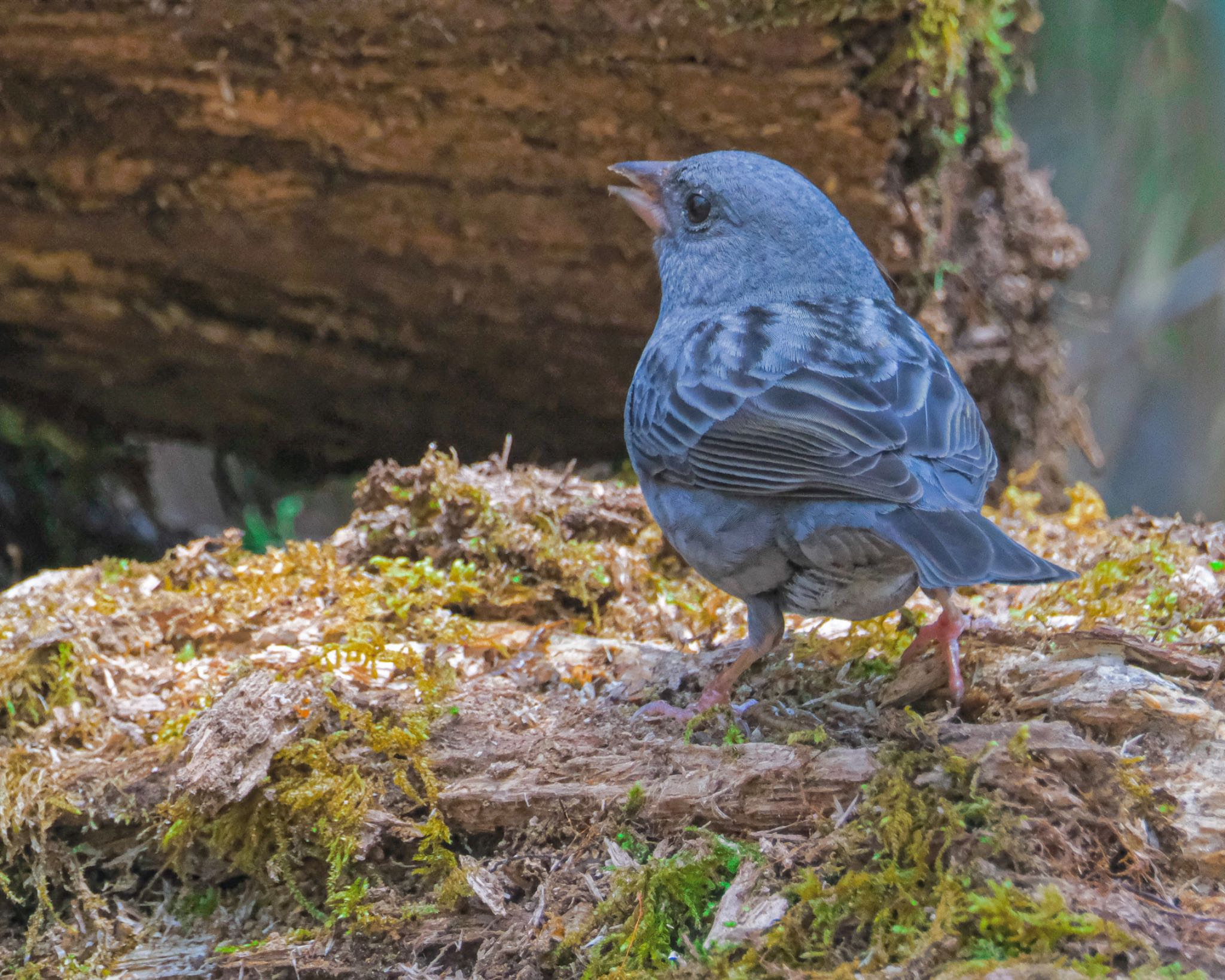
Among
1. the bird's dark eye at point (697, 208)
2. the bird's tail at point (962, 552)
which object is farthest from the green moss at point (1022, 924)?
the bird's dark eye at point (697, 208)

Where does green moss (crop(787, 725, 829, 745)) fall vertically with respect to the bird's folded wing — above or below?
below

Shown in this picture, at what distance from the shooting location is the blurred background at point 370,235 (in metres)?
4.73

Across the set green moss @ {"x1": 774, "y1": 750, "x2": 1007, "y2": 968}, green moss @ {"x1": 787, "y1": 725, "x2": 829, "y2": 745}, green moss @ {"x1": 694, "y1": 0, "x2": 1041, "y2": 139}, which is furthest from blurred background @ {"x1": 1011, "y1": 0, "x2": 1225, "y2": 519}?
green moss @ {"x1": 774, "y1": 750, "x2": 1007, "y2": 968}

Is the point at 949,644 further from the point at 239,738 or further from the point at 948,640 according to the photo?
the point at 239,738

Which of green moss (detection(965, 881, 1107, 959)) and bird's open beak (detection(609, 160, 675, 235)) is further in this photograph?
bird's open beak (detection(609, 160, 675, 235))

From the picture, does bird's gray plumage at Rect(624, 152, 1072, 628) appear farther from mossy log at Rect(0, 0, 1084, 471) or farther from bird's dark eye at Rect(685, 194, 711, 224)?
mossy log at Rect(0, 0, 1084, 471)

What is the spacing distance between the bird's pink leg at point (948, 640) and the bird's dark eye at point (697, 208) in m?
1.73

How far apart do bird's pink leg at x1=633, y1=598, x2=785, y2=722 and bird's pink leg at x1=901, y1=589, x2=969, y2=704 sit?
0.42 meters

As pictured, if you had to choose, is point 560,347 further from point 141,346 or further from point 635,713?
point 635,713

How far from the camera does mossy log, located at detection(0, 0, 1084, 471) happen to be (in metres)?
4.58

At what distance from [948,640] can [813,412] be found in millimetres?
783

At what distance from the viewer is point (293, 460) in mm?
7414

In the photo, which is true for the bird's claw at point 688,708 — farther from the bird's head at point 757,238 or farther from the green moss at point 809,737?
the bird's head at point 757,238

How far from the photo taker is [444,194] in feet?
17.5
